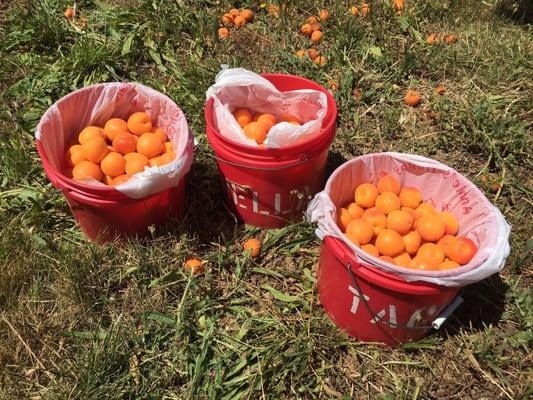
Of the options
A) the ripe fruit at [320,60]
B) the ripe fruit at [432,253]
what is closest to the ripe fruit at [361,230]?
the ripe fruit at [432,253]

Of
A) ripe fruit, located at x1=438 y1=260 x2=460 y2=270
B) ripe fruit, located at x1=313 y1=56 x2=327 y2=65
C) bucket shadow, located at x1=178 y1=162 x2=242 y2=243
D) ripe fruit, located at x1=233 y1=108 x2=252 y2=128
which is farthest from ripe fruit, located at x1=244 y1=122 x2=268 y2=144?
ripe fruit, located at x1=313 y1=56 x2=327 y2=65

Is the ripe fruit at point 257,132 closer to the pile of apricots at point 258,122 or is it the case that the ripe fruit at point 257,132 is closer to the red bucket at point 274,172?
the pile of apricots at point 258,122

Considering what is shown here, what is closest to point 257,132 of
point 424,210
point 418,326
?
point 424,210

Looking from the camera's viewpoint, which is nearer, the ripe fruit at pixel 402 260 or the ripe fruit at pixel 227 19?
the ripe fruit at pixel 402 260

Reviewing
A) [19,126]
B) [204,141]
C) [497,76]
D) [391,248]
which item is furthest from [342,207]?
[19,126]

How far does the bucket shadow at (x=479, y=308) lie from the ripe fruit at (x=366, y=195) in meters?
0.61

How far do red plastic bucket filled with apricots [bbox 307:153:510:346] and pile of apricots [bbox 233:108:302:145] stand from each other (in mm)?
485

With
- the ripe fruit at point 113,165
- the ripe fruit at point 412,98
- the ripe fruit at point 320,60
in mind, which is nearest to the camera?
the ripe fruit at point 113,165

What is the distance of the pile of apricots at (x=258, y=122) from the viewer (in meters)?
2.57

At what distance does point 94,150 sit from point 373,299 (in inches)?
57.0

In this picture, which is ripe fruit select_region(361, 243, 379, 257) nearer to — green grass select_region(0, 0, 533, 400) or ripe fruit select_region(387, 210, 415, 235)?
ripe fruit select_region(387, 210, 415, 235)

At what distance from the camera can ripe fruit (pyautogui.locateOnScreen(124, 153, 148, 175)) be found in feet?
8.30

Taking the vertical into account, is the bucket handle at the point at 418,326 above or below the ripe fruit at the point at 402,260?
below

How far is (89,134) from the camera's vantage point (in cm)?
262
